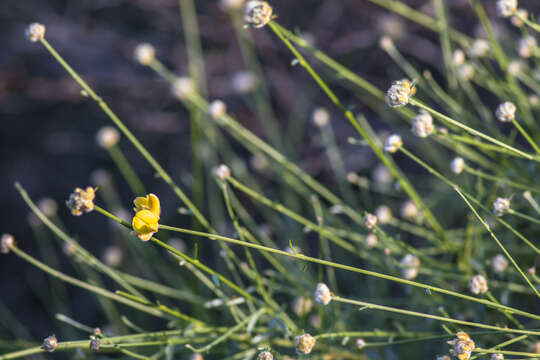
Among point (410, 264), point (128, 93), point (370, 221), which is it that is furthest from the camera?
point (128, 93)

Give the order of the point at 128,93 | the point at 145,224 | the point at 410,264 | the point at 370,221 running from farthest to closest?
the point at 128,93, the point at 410,264, the point at 370,221, the point at 145,224

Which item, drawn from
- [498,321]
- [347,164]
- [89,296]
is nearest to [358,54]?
[347,164]

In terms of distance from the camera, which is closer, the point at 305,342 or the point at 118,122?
the point at 305,342

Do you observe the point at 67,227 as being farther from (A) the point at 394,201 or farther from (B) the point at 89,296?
(A) the point at 394,201

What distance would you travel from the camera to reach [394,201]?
1098 millimetres

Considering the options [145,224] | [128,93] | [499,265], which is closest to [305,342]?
[145,224]

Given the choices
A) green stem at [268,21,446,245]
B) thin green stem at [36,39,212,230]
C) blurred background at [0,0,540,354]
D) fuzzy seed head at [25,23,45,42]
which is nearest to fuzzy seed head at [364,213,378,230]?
green stem at [268,21,446,245]

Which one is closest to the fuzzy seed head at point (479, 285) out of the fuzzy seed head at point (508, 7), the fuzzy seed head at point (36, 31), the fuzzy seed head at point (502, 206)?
the fuzzy seed head at point (502, 206)

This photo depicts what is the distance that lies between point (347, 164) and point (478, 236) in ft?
1.51

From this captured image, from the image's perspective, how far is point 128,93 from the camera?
1378 mm

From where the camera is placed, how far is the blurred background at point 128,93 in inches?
48.0

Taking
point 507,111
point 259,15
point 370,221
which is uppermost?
point 259,15

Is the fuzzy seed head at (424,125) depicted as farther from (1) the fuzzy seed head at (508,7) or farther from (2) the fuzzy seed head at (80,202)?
(2) the fuzzy seed head at (80,202)

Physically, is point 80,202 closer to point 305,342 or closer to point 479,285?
point 305,342
